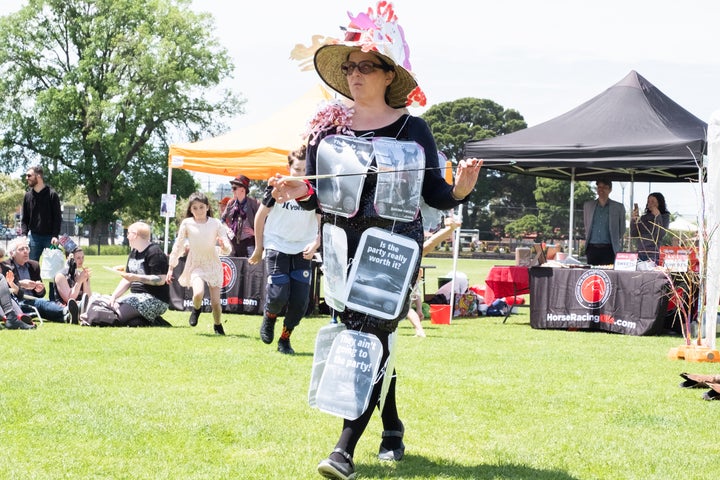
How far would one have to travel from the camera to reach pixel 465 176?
4.12 meters

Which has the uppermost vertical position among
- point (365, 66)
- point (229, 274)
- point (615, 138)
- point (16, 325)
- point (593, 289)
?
point (615, 138)

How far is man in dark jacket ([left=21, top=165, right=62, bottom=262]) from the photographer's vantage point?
514 inches

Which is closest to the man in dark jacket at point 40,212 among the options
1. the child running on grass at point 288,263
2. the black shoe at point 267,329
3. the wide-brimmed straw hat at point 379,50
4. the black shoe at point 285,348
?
the black shoe at point 267,329

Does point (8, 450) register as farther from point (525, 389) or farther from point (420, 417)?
point (525, 389)

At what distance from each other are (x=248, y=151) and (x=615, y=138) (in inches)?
221

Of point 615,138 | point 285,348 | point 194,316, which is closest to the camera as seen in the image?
point 285,348

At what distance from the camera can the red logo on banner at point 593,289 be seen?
12.3m

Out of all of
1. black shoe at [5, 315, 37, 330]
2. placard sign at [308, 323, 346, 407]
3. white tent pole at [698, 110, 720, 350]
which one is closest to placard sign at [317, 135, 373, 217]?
placard sign at [308, 323, 346, 407]

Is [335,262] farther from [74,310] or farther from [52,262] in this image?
[52,262]

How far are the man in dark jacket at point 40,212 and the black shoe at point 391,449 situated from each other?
31.7ft

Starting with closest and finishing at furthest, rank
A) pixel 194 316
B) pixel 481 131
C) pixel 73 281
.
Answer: pixel 194 316 < pixel 73 281 < pixel 481 131

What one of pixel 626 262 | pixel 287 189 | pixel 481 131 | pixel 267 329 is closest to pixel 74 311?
pixel 267 329

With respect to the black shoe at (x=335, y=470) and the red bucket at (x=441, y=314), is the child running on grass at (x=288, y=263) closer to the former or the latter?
the black shoe at (x=335, y=470)

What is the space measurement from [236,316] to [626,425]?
837cm
